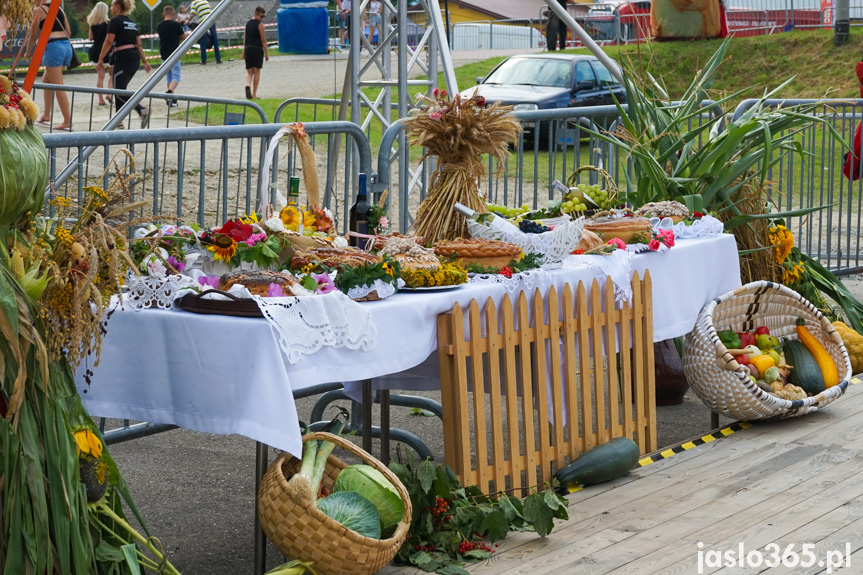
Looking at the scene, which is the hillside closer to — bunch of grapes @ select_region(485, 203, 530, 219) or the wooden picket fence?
bunch of grapes @ select_region(485, 203, 530, 219)

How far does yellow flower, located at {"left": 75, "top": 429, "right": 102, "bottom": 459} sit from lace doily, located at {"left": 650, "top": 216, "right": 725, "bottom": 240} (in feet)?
9.81

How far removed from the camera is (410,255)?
12.5ft

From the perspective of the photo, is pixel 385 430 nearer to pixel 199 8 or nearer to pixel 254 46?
pixel 254 46

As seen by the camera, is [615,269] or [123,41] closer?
[615,269]

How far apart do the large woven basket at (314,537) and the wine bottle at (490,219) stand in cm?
139

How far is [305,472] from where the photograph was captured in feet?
11.1

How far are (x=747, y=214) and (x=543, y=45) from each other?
105 ft

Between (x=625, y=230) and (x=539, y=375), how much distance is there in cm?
105

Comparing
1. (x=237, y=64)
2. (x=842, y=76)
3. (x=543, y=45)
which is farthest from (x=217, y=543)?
(x=543, y=45)

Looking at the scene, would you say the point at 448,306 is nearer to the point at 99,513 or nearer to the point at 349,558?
the point at 349,558

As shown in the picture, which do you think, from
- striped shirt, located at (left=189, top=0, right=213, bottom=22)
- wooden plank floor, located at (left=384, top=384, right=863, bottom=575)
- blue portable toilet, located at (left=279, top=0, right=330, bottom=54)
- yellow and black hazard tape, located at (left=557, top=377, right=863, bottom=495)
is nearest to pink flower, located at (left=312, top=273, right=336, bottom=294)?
wooden plank floor, located at (left=384, top=384, right=863, bottom=575)

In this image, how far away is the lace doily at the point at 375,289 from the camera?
350 cm

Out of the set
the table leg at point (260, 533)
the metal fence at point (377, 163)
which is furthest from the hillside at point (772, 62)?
the table leg at point (260, 533)

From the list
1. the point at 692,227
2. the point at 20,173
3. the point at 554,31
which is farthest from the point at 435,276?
the point at 554,31
